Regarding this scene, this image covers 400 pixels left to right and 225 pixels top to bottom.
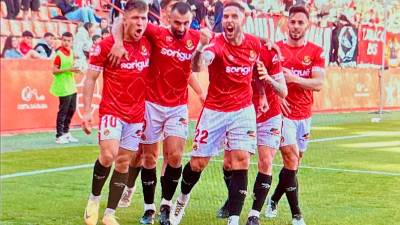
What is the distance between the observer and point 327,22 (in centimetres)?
1443

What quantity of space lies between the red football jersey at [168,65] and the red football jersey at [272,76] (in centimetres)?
63

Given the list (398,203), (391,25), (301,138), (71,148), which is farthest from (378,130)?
(301,138)

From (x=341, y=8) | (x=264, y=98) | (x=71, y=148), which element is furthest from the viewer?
(x=341, y=8)

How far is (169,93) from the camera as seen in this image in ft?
24.3

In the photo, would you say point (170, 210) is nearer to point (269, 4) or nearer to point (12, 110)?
point (269, 4)

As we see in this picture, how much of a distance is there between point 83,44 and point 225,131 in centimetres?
980

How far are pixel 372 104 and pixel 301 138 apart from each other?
41.2 ft

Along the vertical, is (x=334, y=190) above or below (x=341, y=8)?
below

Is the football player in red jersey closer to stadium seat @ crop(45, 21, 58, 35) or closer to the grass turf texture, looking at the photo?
the grass turf texture

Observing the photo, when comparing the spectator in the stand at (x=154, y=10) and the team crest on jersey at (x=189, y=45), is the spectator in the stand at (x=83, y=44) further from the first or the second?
the team crest on jersey at (x=189, y=45)

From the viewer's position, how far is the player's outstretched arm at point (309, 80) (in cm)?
741

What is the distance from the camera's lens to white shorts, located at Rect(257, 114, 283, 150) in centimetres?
740

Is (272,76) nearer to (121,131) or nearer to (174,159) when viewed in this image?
(174,159)

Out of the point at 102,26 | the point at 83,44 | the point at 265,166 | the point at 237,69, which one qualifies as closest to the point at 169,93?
the point at 237,69
